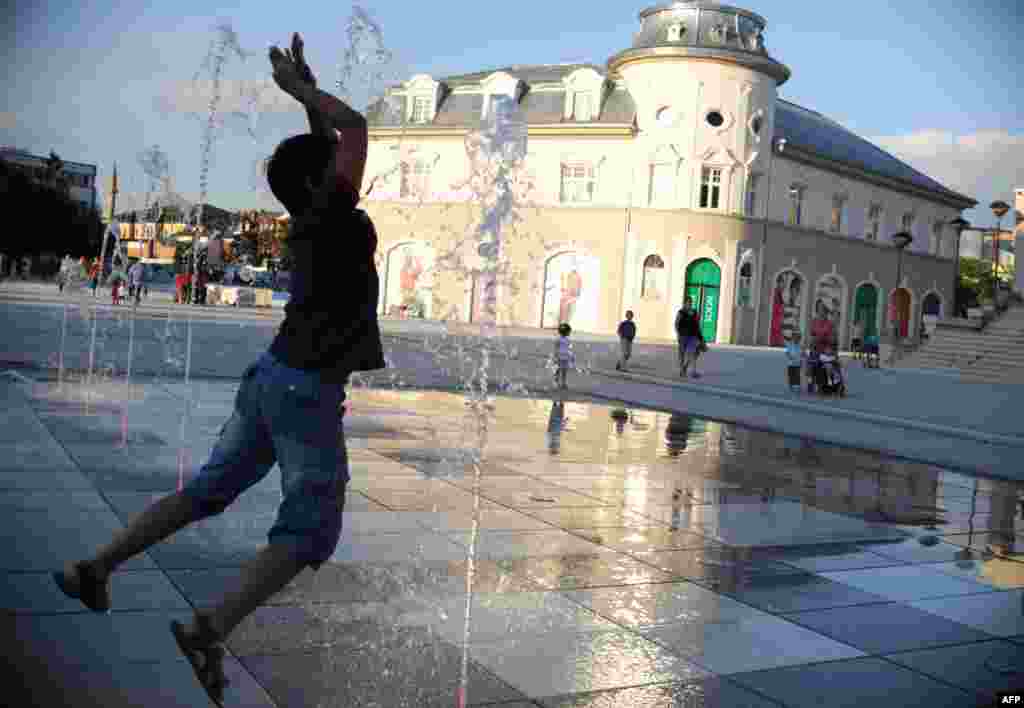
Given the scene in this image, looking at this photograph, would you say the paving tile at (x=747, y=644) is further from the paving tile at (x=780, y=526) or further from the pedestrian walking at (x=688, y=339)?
the pedestrian walking at (x=688, y=339)

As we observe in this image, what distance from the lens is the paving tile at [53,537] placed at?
A: 15.4 ft

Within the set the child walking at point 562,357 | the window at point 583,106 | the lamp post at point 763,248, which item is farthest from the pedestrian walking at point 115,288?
the lamp post at point 763,248

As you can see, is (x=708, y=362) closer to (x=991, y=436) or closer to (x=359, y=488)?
(x=991, y=436)

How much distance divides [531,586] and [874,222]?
5134 cm

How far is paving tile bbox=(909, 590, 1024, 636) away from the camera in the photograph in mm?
4875

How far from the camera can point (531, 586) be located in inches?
197

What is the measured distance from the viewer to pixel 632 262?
44.1 metres

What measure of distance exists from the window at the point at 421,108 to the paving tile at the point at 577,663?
46.1 metres

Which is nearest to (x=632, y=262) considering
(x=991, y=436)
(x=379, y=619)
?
(x=991, y=436)

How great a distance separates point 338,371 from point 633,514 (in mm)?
4225

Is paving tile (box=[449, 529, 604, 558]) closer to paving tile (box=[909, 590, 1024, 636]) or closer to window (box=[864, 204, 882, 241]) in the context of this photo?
paving tile (box=[909, 590, 1024, 636])

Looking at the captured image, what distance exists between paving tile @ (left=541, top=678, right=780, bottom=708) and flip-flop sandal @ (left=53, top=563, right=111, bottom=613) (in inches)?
60.0

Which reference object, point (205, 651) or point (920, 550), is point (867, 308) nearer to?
point (920, 550)

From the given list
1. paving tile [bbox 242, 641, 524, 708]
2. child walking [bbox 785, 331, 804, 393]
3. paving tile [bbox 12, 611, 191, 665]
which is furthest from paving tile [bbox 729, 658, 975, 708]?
child walking [bbox 785, 331, 804, 393]
